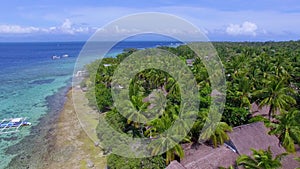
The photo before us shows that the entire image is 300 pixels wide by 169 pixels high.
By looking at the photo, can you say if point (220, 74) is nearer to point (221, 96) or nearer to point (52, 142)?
point (221, 96)

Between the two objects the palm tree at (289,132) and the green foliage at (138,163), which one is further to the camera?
the palm tree at (289,132)

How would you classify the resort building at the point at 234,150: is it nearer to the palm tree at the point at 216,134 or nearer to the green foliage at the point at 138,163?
the palm tree at the point at 216,134

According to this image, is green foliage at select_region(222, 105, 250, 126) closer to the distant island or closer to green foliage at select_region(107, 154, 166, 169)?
the distant island

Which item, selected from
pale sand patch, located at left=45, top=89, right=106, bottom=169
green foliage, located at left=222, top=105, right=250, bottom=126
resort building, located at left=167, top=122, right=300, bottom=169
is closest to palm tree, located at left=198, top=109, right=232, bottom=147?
resort building, located at left=167, top=122, right=300, bottom=169

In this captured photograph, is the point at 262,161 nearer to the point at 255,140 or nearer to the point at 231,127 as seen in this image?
the point at 255,140

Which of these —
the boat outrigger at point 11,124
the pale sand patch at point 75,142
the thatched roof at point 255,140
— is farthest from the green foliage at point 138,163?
the boat outrigger at point 11,124

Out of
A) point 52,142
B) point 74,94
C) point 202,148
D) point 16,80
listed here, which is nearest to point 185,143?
point 202,148
